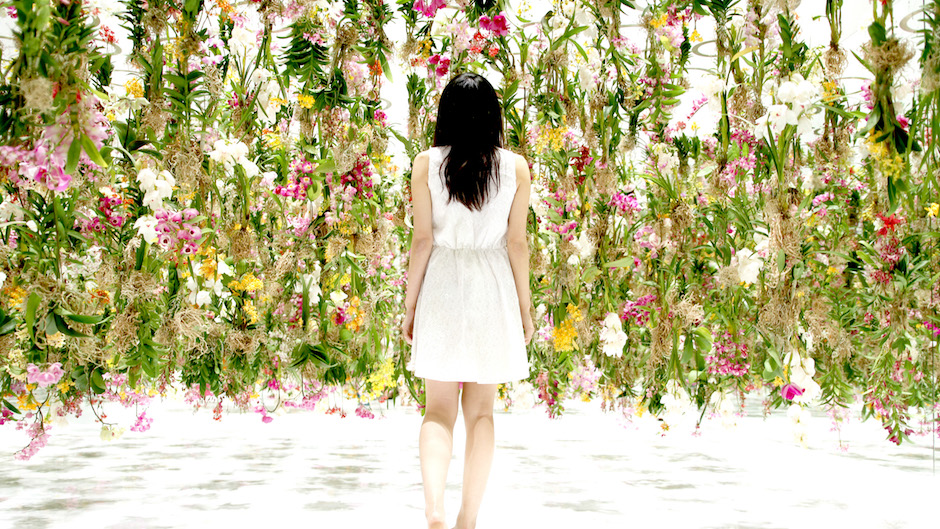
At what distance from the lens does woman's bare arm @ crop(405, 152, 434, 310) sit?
172cm

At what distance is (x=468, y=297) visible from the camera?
67.3 inches

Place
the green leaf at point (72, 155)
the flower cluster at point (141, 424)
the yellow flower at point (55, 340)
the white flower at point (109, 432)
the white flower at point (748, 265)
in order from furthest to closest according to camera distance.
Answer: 1. the flower cluster at point (141, 424)
2. the white flower at point (109, 432)
3. the white flower at point (748, 265)
4. the yellow flower at point (55, 340)
5. the green leaf at point (72, 155)

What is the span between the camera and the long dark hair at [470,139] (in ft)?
5.57

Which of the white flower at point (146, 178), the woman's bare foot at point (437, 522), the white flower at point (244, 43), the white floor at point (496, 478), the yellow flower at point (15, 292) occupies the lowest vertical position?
the white floor at point (496, 478)

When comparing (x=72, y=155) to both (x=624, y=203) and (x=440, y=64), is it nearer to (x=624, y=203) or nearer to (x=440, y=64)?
(x=440, y=64)

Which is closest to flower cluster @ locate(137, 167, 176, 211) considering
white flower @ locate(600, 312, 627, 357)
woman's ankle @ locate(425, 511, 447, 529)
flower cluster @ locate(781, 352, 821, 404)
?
woman's ankle @ locate(425, 511, 447, 529)

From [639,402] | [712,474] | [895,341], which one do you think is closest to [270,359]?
[639,402]

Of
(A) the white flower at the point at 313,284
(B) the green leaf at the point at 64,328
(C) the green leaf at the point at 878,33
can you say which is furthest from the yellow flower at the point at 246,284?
(C) the green leaf at the point at 878,33

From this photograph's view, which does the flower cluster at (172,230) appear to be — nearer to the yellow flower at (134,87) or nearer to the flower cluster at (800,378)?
the yellow flower at (134,87)

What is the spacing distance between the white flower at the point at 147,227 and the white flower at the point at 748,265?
1.72m

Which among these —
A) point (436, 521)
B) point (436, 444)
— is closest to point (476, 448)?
point (436, 444)

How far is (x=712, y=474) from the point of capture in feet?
8.04

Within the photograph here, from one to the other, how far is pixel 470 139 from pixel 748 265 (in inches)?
38.4

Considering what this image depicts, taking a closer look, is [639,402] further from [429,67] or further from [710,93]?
[429,67]
